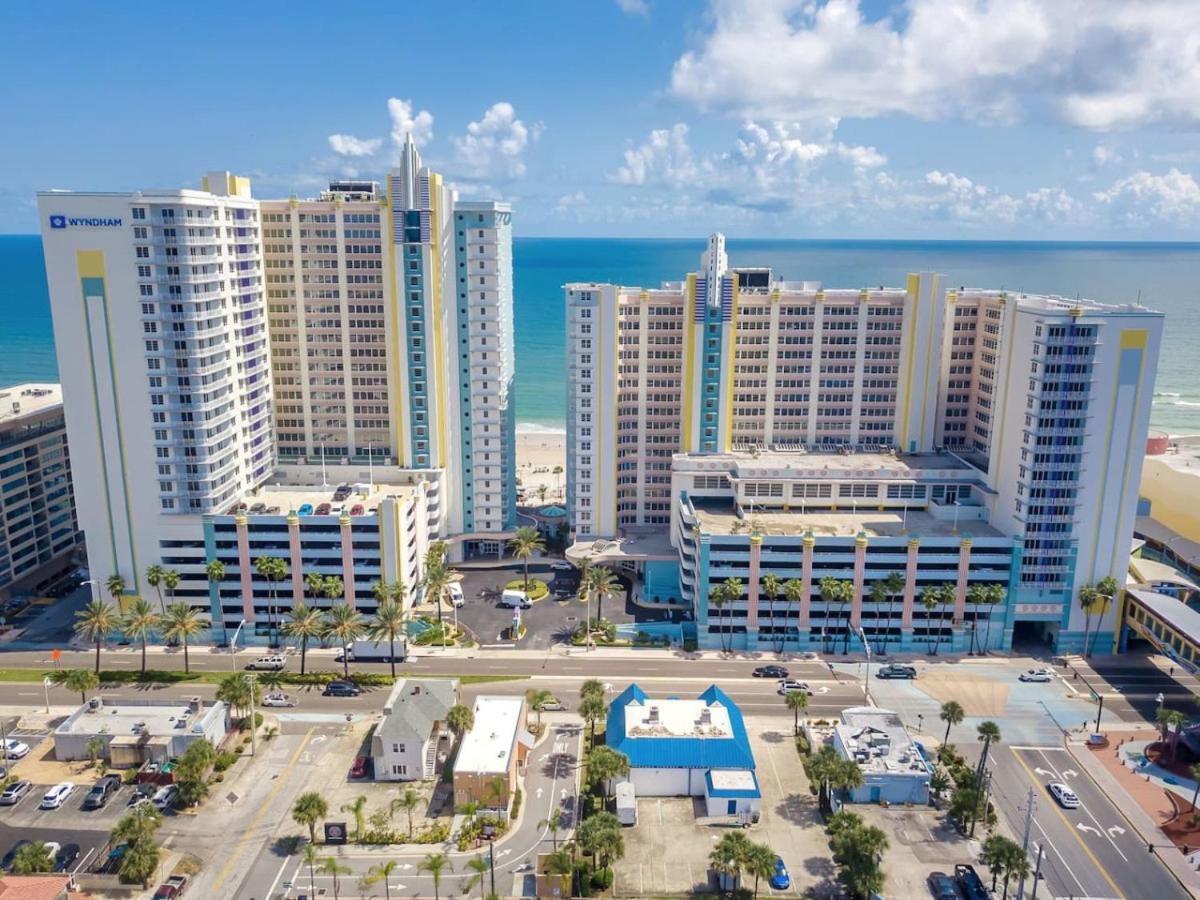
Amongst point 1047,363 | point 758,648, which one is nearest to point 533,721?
point 758,648

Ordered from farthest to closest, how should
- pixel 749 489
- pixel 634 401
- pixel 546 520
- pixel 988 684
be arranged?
pixel 546 520 < pixel 634 401 < pixel 749 489 < pixel 988 684

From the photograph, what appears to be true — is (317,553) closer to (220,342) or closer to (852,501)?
(220,342)

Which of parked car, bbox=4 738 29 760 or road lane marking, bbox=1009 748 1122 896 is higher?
parked car, bbox=4 738 29 760

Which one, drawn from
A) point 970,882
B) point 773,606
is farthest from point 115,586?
point 970,882

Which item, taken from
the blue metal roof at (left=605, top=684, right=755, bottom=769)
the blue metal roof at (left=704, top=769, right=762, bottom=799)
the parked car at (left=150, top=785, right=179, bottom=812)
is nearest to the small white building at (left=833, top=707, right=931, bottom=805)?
the blue metal roof at (left=704, top=769, right=762, bottom=799)

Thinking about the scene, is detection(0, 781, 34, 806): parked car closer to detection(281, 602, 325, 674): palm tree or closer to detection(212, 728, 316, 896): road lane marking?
detection(212, 728, 316, 896): road lane marking

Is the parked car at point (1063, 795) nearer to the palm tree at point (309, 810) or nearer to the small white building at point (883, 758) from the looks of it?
the small white building at point (883, 758)

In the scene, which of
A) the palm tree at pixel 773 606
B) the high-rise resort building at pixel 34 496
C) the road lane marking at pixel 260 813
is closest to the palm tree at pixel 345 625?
the road lane marking at pixel 260 813
